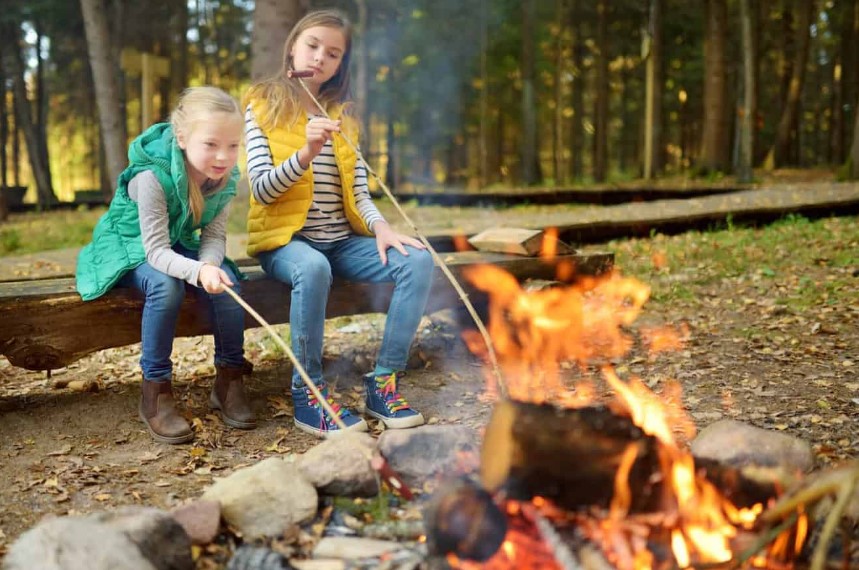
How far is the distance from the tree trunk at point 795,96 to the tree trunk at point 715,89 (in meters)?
2.79

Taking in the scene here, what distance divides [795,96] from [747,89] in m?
8.01

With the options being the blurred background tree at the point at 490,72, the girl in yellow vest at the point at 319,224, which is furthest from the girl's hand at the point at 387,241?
the blurred background tree at the point at 490,72

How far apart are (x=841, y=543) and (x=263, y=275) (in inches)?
112

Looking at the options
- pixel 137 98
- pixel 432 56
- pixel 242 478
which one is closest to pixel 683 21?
pixel 432 56

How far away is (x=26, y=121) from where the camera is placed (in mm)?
18438

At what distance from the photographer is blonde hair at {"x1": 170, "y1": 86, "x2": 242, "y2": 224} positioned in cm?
359

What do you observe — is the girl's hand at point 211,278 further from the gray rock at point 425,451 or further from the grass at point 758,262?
the grass at point 758,262

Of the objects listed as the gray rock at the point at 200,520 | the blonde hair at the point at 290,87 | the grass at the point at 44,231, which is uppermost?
the blonde hair at the point at 290,87

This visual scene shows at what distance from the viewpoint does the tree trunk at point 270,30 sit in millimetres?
10336

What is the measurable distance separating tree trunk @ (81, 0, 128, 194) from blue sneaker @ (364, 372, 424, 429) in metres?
9.03

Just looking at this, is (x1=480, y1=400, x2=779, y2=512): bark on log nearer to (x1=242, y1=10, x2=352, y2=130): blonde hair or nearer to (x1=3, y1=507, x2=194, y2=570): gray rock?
(x1=3, y1=507, x2=194, y2=570): gray rock

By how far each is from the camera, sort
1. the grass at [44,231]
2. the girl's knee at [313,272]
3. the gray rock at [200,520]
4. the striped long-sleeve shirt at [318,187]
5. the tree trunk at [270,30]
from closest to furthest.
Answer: the gray rock at [200,520], the girl's knee at [313,272], the striped long-sleeve shirt at [318,187], the grass at [44,231], the tree trunk at [270,30]

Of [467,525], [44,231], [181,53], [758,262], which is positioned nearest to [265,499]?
[467,525]

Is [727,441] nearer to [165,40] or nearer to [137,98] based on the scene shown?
[165,40]
